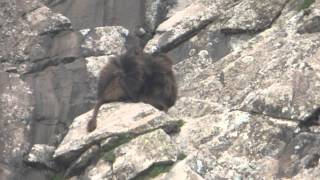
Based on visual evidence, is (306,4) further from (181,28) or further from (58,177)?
(58,177)

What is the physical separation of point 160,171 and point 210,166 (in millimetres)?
1036

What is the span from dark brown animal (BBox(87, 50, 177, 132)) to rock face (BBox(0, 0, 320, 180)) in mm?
391

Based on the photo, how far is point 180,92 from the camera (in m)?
19.3

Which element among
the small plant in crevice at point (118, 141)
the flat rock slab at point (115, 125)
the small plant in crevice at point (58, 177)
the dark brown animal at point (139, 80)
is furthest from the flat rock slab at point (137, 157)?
the dark brown animal at point (139, 80)

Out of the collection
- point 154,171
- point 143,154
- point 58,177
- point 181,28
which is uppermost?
point 181,28

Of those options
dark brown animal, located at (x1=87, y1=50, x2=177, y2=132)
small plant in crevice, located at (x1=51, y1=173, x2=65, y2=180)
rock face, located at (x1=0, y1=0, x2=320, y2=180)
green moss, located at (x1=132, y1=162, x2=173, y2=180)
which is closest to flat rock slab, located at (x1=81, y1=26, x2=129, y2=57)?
rock face, located at (x1=0, y1=0, x2=320, y2=180)

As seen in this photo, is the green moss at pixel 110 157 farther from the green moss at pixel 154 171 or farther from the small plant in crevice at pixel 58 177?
the small plant in crevice at pixel 58 177

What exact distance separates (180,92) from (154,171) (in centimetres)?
422

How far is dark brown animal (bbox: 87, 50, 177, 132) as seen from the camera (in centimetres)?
1853

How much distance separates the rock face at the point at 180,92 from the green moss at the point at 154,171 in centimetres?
2

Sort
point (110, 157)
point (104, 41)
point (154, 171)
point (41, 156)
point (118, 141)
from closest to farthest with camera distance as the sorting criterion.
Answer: point (154, 171) → point (110, 157) → point (118, 141) → point (41, 156) → point (104, 41)

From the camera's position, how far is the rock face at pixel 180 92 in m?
15.6

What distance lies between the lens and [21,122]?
19234 millimetres

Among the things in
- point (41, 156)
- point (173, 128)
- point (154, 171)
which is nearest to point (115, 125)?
point (173, 128)
